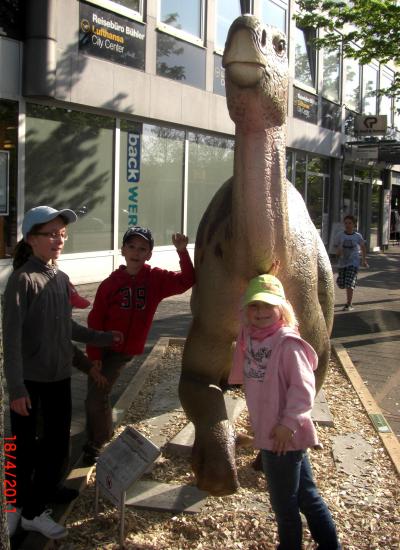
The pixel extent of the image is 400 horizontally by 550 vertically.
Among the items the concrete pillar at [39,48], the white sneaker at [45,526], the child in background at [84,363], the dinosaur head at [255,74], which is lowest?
the white sneaker at [45,526]

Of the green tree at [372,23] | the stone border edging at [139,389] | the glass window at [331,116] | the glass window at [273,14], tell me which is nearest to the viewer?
the stone border edging at [139,389]

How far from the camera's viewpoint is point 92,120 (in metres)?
11.0

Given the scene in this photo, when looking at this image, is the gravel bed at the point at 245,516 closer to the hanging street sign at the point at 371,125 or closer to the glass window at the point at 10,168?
the glass window at the point at 10,168

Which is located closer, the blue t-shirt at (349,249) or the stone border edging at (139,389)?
the stone border edging at (139,389)

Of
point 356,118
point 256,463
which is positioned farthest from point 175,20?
point 256,463

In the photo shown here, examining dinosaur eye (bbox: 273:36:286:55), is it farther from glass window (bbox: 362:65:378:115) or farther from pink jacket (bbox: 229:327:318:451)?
glass window (bbox: 362:65:378:115)

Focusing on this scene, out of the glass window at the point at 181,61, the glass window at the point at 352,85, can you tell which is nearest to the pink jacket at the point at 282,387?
the glass window at the point at 181,61

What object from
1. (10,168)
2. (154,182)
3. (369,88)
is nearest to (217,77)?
(154,182)

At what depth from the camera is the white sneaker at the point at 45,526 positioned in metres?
2.96

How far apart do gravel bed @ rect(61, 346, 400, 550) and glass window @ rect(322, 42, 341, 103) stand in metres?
16.3

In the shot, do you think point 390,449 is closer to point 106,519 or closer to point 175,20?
point 106,519

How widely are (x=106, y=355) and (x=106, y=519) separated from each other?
106 cm

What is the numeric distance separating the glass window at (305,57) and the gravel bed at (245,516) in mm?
15112

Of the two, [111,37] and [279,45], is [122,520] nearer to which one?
[279,45]
